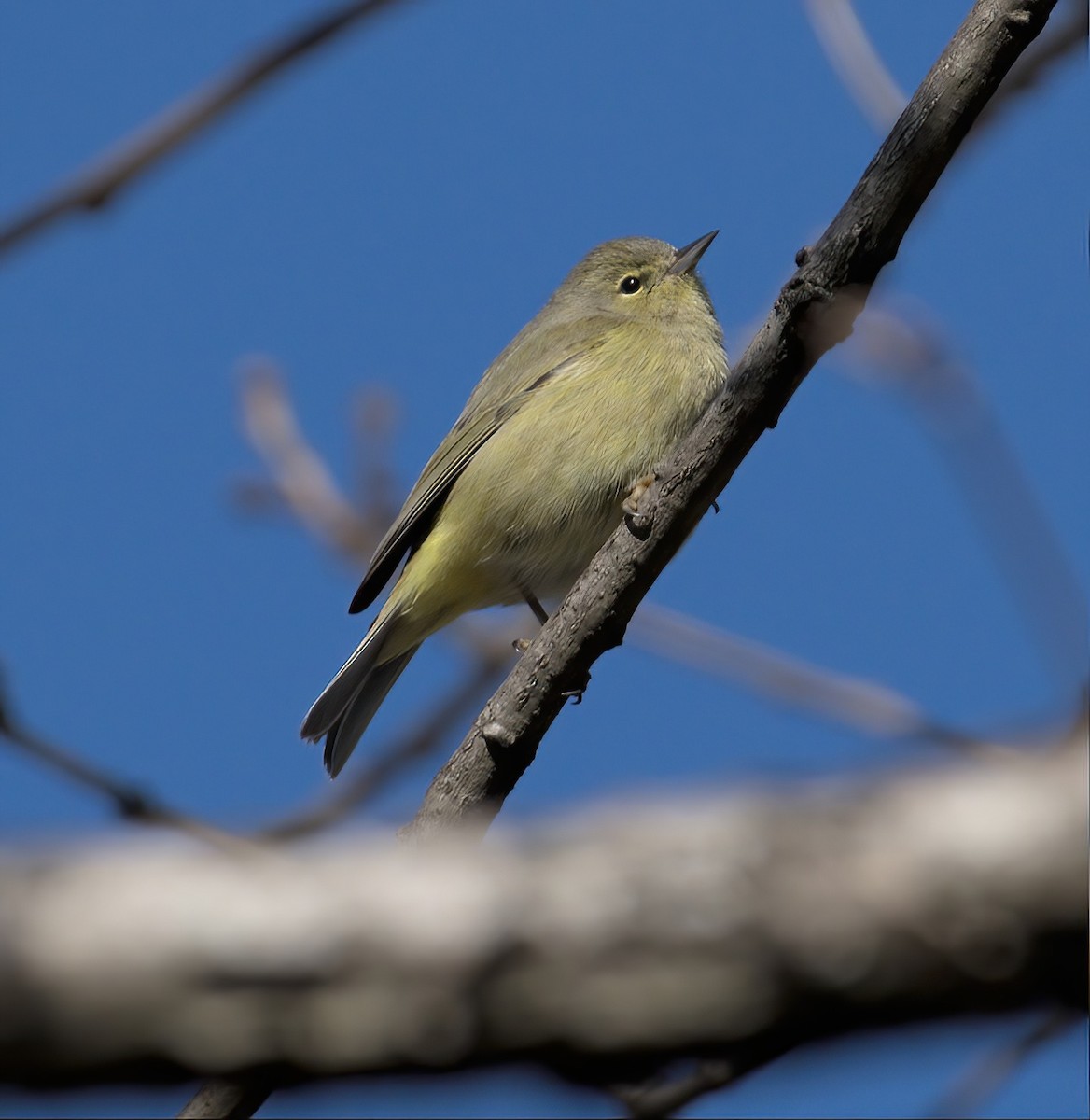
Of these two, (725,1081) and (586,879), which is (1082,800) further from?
(725,1081)

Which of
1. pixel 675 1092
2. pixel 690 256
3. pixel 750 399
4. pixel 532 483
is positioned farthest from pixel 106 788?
pixel 690 256

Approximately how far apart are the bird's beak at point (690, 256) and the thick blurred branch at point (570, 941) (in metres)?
7.05

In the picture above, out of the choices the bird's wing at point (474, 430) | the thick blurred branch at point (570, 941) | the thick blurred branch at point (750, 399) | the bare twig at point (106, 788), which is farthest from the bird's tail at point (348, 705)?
the thick blurred branch at point (570, 941)

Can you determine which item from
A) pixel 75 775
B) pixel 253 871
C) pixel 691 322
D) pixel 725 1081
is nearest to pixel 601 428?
pixel 691 322

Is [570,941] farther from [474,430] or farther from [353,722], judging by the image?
[474,430]

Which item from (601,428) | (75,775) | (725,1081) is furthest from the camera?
(601,428)

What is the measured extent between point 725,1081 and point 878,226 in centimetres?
266

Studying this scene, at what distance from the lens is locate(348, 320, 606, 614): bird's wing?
6801 mm

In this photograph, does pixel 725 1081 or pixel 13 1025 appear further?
pixel 725 1081

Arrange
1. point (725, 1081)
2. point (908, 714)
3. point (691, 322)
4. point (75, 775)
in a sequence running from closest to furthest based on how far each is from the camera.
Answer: point (725, 1081), point (908, 714), point (75, 775), point (691, 322)

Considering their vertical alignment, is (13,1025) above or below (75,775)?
below

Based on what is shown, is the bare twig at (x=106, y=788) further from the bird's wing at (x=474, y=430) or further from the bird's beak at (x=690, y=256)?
the bird's beak at (x=690, y=256)

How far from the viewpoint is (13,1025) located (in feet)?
2.89

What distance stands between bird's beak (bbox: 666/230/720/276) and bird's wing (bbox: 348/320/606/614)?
30.8 inches
